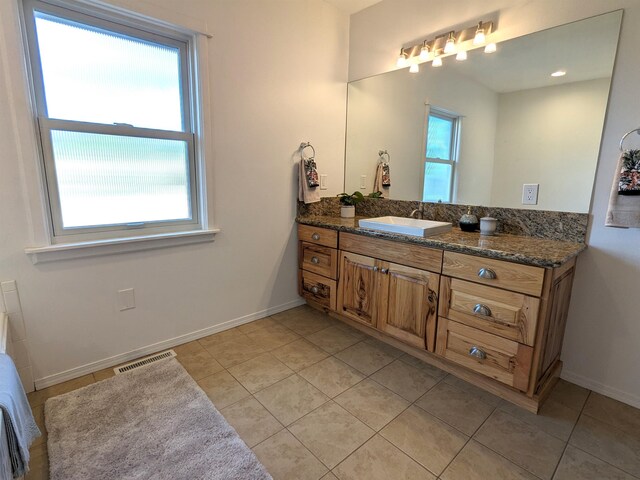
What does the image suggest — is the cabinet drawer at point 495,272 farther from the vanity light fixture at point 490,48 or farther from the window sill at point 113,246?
the window sill at point 113,246

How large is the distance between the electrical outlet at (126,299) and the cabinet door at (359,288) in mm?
1392

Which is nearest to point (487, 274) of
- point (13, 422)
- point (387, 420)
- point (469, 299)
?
point (469, 299)

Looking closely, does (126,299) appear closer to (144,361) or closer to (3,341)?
(144,361)

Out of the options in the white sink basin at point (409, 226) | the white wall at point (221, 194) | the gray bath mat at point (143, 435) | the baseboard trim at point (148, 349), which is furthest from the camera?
the white sink basin at point (409, 226)

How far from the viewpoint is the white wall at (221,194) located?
163cm

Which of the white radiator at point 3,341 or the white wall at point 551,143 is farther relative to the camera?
the white wall at point 551,143

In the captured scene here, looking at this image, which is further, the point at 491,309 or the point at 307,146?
the point at 307,146

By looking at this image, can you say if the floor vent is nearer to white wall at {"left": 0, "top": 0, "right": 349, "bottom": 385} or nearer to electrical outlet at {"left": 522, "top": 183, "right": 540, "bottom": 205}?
white wall at {"left": 0, "top": 0, "right": 349, "bottom": 385}

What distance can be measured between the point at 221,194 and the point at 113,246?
2.40 feet

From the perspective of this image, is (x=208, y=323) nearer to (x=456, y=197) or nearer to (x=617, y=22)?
(x=456, y=197)

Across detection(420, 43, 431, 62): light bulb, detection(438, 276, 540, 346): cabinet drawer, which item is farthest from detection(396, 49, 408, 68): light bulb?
detection(438, 276, 540, 346): cabinet drawer

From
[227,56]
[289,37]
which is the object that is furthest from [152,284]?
[289,37]

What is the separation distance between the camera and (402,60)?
2473 mm

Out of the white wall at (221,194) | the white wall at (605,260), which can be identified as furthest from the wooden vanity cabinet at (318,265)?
the white wall at (605,260)
